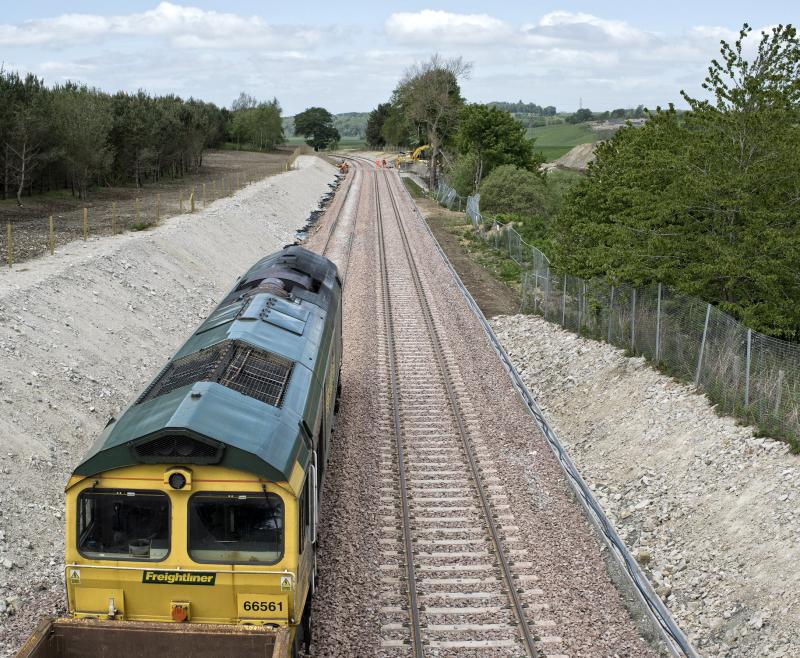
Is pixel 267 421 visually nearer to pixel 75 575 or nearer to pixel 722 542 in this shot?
pixel 75 575

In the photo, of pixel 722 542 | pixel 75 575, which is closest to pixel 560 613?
pixel 722 542

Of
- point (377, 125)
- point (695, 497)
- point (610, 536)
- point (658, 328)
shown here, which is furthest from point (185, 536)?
point (377, 125)

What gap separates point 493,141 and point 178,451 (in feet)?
182

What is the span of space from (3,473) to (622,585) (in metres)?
9.95

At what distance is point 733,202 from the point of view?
58.6ft

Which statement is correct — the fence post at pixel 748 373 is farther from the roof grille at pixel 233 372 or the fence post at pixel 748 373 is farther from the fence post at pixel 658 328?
the roof grille at pixel 233 372

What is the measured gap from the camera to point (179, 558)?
353 inches

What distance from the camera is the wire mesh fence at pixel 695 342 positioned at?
598 inches

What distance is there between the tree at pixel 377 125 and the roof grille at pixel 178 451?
5783 inches

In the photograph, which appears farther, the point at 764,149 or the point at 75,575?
the point at 764,149

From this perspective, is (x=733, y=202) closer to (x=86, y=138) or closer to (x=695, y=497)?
(x=695, y=497)

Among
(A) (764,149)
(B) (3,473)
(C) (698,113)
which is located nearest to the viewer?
(B) (3,473)

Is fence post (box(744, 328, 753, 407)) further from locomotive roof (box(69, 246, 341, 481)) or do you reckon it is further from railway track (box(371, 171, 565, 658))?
locomotive roof (box(69, 246, 341, 481))

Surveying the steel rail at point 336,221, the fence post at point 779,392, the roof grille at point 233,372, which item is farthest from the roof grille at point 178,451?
the steel rail at point 336,221
